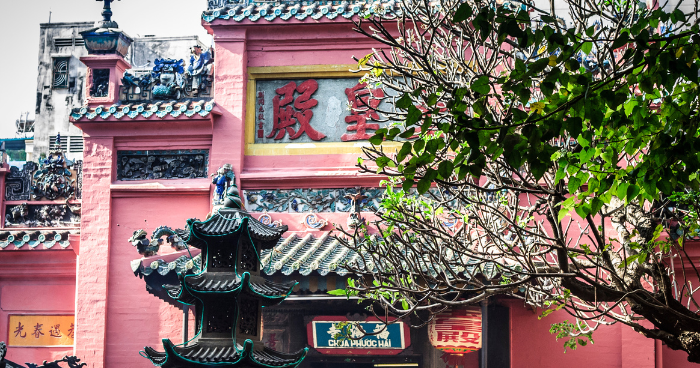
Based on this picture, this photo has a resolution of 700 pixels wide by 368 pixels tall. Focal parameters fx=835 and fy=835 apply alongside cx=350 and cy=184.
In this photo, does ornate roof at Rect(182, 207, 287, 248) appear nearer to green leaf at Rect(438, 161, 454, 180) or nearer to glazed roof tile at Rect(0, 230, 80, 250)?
green leaf at Rect(438, 161, 454, 180)

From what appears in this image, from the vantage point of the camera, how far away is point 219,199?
35.6ft

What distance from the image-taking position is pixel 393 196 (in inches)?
264

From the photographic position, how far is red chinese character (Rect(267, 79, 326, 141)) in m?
11.6

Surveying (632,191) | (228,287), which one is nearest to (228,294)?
(228,287)

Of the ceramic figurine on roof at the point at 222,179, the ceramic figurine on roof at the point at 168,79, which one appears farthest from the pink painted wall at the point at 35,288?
the ceramic figurine on roof at the point at 168,79

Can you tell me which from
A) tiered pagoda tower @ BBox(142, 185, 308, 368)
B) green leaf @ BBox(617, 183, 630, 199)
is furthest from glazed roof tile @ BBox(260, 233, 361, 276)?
green leaf @ BBox(617, 183, 630, 199)

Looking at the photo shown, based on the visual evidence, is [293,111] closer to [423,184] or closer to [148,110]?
[148,110]

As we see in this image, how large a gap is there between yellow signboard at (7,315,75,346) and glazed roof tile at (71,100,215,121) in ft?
9.24

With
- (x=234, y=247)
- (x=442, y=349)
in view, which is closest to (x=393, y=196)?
(x=234, y=247)

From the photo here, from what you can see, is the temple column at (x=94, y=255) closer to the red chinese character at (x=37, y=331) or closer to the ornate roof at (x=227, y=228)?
the red chinese character at (x=37, y=331)

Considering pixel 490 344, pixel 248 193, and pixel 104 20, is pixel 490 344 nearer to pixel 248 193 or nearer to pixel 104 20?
pixel 248 193

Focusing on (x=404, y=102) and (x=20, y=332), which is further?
(x=20, y=332)

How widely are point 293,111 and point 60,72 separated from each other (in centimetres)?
1157

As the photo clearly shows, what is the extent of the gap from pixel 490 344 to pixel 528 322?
57 cm
